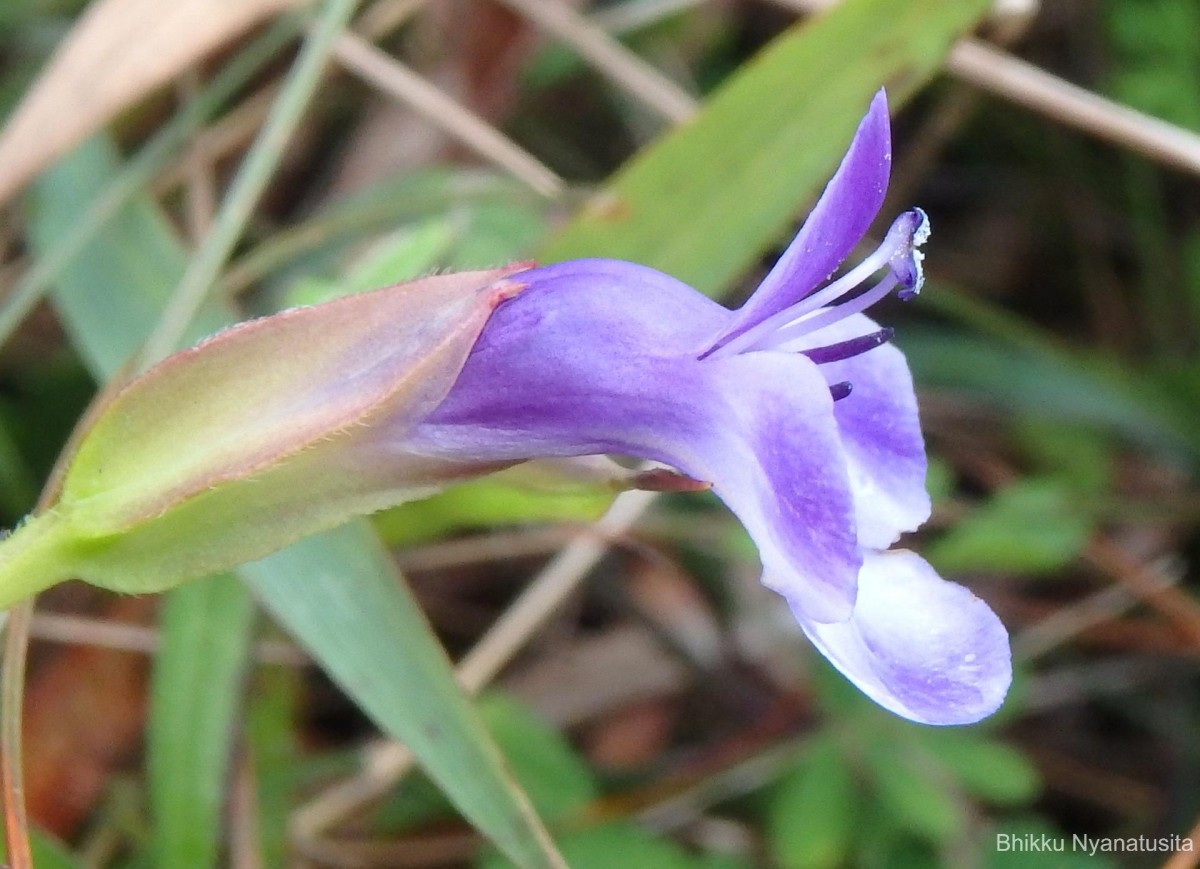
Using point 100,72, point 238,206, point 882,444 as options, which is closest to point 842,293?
point 882,444

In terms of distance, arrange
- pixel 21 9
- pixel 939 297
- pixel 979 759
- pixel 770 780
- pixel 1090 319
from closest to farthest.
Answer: pixel 979 759 < pixel 770 780 < pixel 21 9 < pixel 939 297 < pixel 1090 319

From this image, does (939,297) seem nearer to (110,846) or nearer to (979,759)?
(979,759)

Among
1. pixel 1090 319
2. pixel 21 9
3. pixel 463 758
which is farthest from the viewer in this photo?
pixel 1090 319

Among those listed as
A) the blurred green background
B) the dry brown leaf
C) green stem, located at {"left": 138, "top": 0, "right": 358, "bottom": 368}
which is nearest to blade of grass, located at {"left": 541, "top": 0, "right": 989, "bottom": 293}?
the blurred green background

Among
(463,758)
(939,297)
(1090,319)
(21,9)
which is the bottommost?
(1090,319)

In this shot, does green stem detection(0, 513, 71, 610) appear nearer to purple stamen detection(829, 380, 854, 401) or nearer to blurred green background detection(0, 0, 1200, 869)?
blurred green background detection(0, 0, 1200, 869)

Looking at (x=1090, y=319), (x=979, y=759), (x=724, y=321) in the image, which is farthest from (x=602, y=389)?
(x=1090, y=319)
